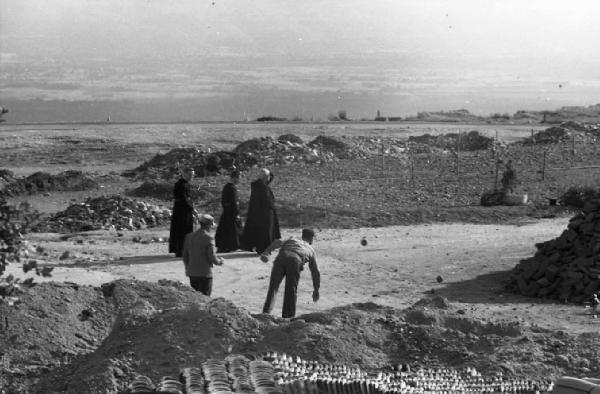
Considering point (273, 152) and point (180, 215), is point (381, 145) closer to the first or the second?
point (273, 152)

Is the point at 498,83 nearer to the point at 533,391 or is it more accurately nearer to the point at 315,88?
the point at 315,88

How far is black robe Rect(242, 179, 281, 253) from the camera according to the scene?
17.1m

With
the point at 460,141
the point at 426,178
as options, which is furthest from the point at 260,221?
the point at 460,141

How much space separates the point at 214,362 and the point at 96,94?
103522 millimetres

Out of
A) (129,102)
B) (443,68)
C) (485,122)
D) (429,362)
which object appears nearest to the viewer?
(429,362)

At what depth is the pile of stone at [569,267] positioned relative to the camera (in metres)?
15.4

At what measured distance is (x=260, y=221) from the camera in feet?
56.7

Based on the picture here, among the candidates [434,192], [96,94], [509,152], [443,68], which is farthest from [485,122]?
[443,68]

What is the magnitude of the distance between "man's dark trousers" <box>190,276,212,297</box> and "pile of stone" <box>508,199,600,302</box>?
4.60 m

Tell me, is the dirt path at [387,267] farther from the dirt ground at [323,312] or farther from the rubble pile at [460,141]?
the rubble pile at [460,141]

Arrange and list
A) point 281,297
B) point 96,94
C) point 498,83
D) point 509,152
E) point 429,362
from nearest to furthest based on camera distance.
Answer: point 429,362 → point 281,297 → point 509,152 → point 96,94 → point 498,83

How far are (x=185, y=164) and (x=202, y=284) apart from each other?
56.2 feet

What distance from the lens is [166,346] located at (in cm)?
1059

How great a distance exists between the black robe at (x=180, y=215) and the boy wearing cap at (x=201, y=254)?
336cm
